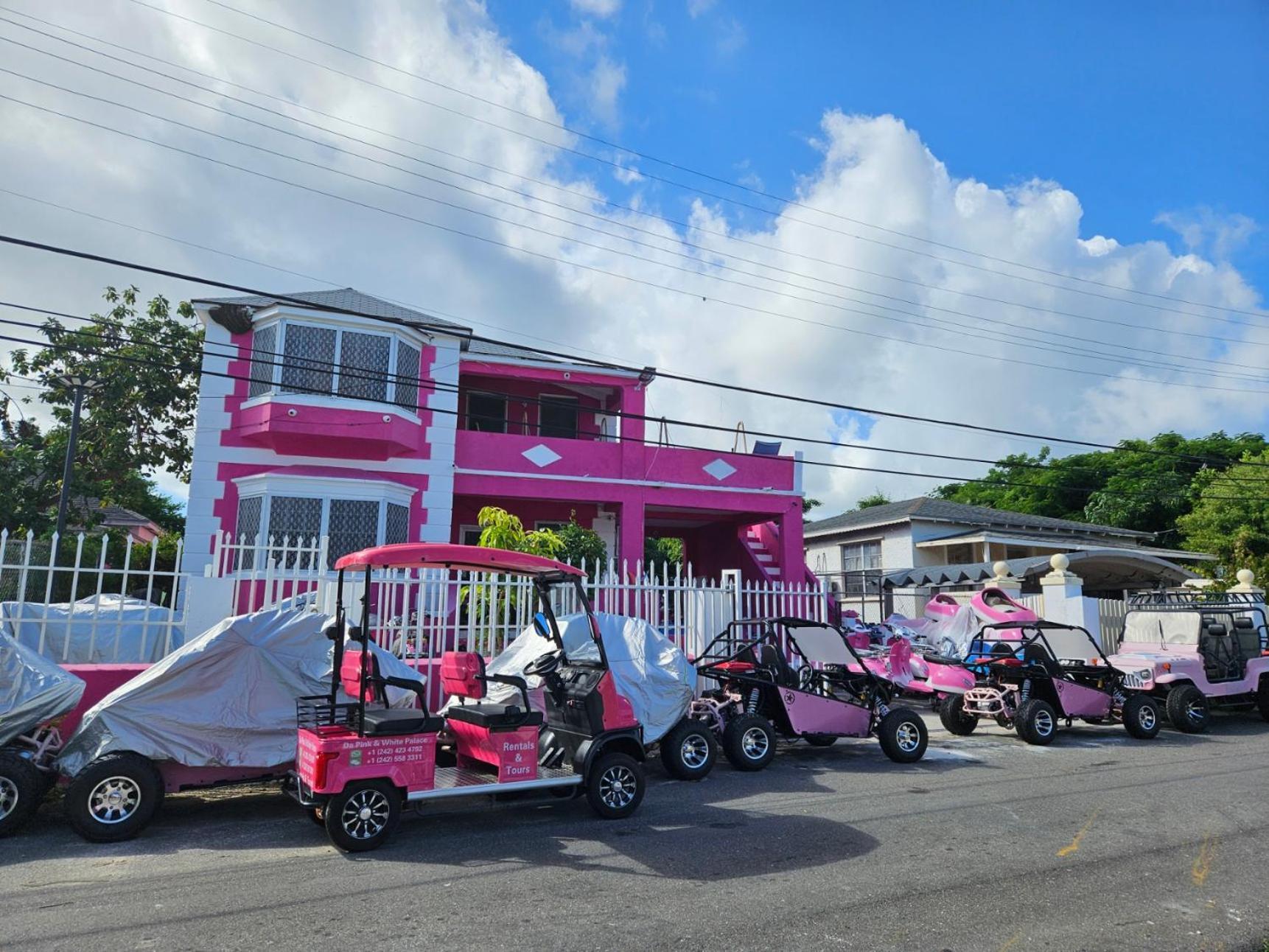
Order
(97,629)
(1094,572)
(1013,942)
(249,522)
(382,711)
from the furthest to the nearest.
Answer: (1094,572) < (249,522) < (97,629) < (382,711) < (1013,942)

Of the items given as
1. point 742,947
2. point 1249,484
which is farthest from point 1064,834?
point 1249,484

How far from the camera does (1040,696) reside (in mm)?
11898

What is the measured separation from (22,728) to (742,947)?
5513mm

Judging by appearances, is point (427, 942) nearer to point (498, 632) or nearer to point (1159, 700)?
point (498, 632)

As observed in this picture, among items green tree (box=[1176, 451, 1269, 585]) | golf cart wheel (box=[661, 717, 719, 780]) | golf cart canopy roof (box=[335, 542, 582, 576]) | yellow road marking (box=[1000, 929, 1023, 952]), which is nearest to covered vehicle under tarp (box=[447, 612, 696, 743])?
golf cart wheel (box=[661, 717, 719, 780])

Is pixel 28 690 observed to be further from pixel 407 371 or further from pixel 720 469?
pixel 720 469

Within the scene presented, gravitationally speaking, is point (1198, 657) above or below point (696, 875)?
above

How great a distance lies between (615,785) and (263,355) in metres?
12.2

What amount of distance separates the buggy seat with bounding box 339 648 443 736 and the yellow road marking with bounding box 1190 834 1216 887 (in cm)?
523

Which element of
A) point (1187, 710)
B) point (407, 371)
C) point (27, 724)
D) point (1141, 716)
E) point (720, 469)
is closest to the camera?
point (27, 724)

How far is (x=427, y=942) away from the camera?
172 inches

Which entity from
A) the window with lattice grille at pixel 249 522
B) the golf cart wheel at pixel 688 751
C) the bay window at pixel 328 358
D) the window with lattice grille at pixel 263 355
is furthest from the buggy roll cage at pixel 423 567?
the window with lattice grille at pixel 263 355

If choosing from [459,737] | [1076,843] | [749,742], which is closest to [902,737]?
[749,742]

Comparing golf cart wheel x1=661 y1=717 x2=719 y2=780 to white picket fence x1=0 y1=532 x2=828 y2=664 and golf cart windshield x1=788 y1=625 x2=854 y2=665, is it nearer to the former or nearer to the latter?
white picket fence x1=0 y1=532 x2=828 y2=664
